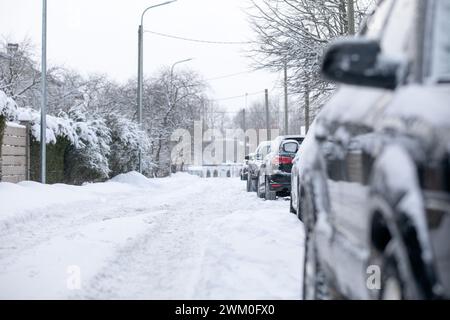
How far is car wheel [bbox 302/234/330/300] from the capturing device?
3.48 meters

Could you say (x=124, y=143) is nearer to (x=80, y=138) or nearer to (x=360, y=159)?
(x=80, y=138)

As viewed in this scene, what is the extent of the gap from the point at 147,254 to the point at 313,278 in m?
3.16

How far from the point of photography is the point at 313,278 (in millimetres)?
3652

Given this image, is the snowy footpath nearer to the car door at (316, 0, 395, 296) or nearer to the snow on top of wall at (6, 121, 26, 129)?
the car door at (316, 0, 395, 296)

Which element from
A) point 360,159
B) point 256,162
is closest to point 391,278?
point 360,159

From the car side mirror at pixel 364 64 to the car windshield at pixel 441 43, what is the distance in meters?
0.15

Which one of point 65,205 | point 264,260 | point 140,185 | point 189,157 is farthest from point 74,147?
point 189,157

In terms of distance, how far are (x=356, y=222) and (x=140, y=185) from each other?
2043cm

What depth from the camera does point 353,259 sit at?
279 centimetres

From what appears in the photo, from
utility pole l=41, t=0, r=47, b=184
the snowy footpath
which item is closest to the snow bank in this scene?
the snowy footpath

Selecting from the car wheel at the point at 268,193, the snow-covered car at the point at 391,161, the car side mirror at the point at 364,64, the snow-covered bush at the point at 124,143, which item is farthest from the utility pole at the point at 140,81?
the car side mirror at the point at 364,64

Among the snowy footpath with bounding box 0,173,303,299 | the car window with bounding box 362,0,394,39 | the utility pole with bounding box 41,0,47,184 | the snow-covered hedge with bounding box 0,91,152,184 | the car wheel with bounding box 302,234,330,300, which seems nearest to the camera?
the car window with bounding box 362,0,394,39

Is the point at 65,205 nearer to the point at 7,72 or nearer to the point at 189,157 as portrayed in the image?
the point at 7,72

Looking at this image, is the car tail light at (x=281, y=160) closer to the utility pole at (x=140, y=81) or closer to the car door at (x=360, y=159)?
the car door at (x=360, y=159)
